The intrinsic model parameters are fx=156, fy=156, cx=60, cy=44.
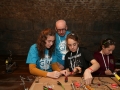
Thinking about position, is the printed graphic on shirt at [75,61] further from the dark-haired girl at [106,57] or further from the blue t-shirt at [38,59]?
the dark-haired girl at [106,57]

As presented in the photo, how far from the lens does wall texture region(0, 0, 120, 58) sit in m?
4.50

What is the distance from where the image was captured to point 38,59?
2.12m

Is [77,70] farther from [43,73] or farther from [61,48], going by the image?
[61,48]

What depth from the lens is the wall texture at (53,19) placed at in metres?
4.50

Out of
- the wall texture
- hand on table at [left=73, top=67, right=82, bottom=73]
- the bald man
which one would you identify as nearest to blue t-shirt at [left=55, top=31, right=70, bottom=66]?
the bald man

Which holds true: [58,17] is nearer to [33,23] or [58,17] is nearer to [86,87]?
[33,23]

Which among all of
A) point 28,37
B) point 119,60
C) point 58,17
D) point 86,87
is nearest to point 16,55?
point 28,37

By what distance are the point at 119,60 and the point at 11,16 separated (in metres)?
3.53

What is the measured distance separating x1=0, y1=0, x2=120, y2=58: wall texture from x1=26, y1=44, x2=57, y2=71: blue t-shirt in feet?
8.75

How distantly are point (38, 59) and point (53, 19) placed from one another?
2785mm

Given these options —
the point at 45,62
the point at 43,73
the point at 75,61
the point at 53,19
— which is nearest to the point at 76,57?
the point at 75,61

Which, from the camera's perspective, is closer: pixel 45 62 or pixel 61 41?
pixel 45 62

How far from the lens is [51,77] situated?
6.19ft

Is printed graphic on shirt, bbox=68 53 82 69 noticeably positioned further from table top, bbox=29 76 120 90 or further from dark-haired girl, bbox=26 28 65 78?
table top, bbox=29 76 120 90
